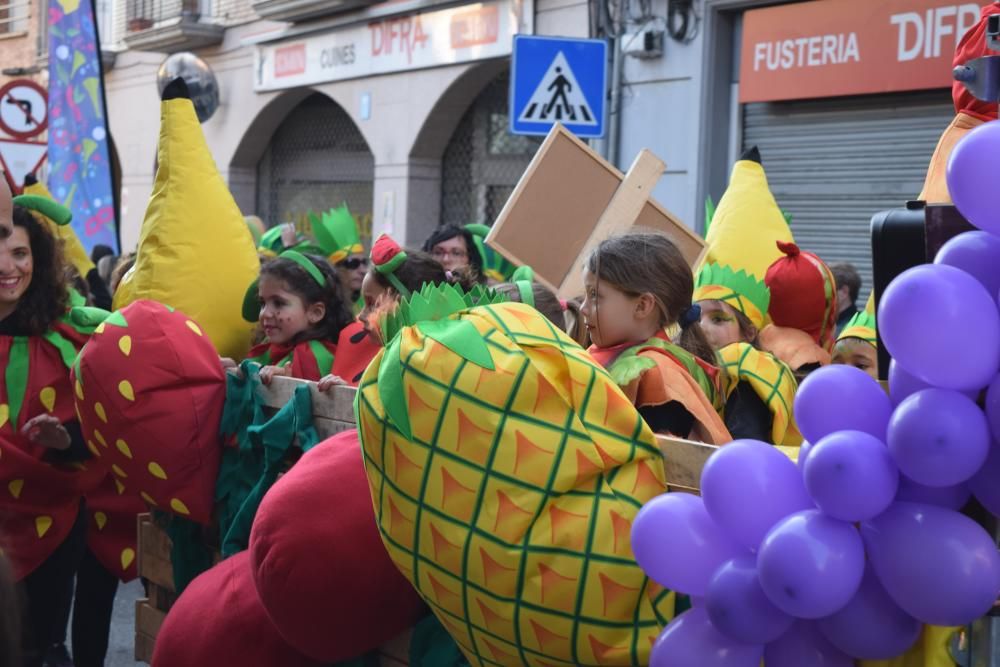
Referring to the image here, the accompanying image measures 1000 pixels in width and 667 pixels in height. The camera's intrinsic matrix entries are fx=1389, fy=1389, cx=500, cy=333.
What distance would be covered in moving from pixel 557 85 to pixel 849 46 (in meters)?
2.66

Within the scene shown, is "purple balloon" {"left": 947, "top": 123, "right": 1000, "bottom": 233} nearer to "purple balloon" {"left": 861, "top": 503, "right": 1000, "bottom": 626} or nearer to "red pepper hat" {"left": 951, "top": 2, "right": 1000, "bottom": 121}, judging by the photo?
"purple balloon" {"left": 861, "top": 503, "right": 1000, "bottom": 626}

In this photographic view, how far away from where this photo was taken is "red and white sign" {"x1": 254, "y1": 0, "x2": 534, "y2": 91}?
13.1 metres

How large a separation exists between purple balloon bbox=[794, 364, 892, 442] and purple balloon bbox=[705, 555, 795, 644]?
8.7 inches

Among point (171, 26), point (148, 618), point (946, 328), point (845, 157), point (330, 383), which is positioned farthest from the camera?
point (171, 26)

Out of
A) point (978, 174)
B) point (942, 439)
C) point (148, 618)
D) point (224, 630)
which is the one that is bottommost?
point (148, 618)

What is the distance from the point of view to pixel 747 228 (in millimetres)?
5203

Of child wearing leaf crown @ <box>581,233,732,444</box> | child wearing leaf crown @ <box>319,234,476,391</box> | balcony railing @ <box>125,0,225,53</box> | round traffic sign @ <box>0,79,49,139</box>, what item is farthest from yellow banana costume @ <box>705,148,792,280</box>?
balcony railing @ <box>125,0,225,53</box>

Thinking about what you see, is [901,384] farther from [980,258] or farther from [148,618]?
[148,618]

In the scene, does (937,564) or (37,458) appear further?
(37,458)

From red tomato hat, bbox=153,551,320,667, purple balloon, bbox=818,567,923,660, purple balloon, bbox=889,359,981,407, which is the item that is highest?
purple balloon, bbox=889,359,981,407

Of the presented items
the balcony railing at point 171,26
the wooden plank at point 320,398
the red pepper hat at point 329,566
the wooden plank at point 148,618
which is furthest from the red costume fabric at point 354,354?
the balcony railing at point 171,26

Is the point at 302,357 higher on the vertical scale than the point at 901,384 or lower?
lower

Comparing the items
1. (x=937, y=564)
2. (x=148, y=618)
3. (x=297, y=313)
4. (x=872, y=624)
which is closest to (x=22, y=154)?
(x=297, y=313)

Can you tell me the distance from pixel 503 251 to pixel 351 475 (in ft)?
6.08
